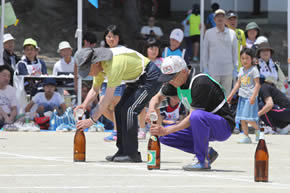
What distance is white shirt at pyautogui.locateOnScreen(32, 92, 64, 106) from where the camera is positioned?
1694 cm

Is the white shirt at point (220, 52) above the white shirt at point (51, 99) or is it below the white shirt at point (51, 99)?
above

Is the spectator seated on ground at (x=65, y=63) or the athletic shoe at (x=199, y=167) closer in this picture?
the athletic shoe at (x=199, y=167)

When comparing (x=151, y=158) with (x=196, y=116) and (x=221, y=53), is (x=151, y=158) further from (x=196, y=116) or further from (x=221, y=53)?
(x=221, y=53)

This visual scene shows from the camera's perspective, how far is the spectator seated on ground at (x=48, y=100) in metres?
16.8

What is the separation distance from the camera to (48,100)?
17.0m

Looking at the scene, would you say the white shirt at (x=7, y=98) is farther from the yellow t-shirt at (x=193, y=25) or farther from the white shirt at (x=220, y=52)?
the yellow t-shirt at (x=193, y=25)

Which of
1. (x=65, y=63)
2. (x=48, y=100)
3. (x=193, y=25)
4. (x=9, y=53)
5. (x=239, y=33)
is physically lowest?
(x=48, y=100)

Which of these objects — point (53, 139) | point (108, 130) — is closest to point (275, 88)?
point (108, 130)

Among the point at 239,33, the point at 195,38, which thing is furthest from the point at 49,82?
the point at 195,38

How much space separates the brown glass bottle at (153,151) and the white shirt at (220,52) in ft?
26.0

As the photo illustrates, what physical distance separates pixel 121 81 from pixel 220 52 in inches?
287

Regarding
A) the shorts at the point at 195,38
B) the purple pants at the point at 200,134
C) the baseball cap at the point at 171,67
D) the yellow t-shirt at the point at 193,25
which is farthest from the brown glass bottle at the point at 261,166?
the shorts at the point at 195,38

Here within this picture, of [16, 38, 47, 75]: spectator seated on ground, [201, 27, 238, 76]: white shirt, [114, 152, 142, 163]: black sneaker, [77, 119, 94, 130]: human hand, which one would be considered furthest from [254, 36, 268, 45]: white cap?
[77, 119, 94, 130]: human hand

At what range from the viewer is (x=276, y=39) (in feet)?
106
